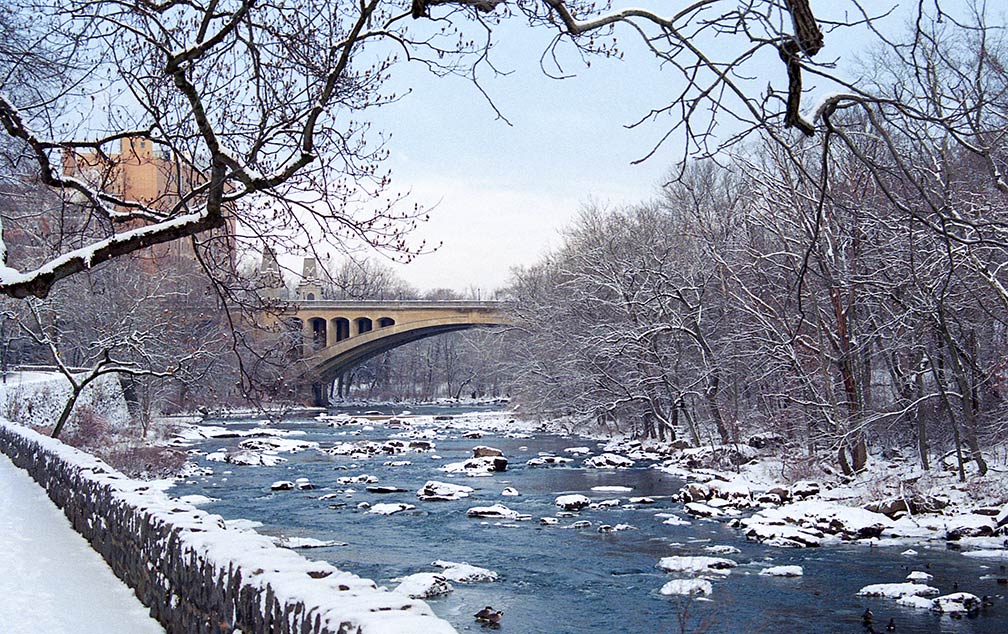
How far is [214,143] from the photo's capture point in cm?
684

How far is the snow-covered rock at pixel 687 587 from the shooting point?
438 inches

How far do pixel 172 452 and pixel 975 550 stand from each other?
60.1 ft

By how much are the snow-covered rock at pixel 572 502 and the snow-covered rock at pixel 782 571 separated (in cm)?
576

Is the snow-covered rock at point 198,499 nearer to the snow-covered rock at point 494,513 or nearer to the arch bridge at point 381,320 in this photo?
the snow-covered rock at point 494,513

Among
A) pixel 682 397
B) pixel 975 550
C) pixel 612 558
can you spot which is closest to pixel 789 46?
pixel 612 558

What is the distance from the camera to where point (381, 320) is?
170 ft

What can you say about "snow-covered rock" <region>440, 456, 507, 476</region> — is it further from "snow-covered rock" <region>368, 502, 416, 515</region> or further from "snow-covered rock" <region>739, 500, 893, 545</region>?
"snow-covered rock" <region>739, 500, 893, 545</region>

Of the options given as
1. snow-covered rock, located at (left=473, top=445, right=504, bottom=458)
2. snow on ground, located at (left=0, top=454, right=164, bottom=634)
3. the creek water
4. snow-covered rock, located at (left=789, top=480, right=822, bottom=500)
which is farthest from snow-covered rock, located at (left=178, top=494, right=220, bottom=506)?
snow-covered rock, located at (left=789, top=480, right=822, bottom=500)

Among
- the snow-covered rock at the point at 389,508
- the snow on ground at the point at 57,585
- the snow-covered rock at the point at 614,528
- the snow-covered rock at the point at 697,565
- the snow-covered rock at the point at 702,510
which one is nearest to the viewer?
the snow on ground at the point at 57,585

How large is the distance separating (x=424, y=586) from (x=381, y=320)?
4120cm

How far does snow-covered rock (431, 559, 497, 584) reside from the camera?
472 inches

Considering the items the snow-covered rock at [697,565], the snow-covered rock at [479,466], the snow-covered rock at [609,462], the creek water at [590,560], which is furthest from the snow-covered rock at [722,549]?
the snow-covered rock at [609,462]

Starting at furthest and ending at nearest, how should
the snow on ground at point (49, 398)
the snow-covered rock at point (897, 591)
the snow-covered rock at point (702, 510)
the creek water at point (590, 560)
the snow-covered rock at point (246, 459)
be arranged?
the snow on ground at point (49, 398)
the snow-covered rock at point (246, 459)
the snow-covered rock at point (702, 510)
the snow-covered rock at point (897, 591)
the creek water at point (590, 560)

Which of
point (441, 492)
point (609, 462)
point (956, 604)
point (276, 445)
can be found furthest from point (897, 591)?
point (276, 445)
